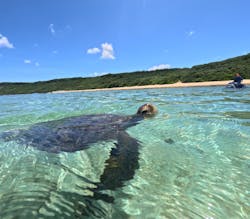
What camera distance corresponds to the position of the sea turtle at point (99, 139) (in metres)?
3.63

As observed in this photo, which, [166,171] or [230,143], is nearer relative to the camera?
[166,171]

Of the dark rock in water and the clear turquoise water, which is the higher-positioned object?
the clear turquoise water

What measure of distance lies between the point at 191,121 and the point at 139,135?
2126 mm

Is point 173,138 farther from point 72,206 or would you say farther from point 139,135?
point 72,206

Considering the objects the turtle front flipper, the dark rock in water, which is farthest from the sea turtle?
the dark rock in water

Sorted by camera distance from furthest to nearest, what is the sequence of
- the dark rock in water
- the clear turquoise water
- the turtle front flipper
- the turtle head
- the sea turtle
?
the turtle head, the dark rock in water, the sea turtle, the turtle front flipper, the clear turquoise water

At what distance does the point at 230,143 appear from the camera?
202 inches

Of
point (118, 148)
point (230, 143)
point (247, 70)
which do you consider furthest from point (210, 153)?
point (247, 70)

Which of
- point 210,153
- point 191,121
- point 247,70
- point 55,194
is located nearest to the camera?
point 55,194

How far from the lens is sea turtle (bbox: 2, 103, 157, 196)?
11.9 ft

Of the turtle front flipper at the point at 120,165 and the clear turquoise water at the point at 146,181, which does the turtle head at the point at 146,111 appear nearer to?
the clear turquoise water at the point at 146,181

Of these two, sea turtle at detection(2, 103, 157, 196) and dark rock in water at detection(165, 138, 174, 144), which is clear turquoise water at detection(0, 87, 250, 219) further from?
sea turtle at detection(2, 103, 157, 196)

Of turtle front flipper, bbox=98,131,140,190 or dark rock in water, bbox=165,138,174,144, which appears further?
dark rock in water, bbox=165,138,174,144

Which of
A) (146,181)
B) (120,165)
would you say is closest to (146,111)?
(120,165)
